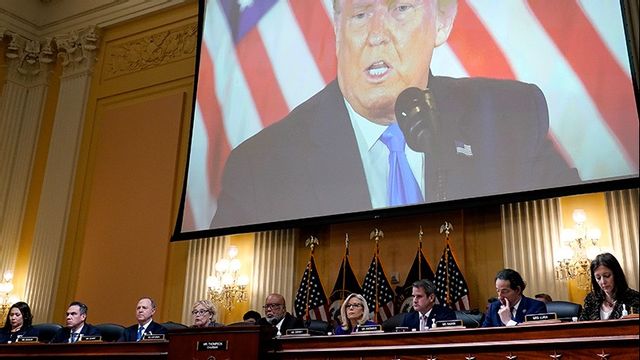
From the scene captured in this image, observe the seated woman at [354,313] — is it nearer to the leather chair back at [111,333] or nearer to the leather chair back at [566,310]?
the leather chair back at [566,310]

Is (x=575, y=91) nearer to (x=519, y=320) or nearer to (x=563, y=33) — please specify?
(x=563, y=33)

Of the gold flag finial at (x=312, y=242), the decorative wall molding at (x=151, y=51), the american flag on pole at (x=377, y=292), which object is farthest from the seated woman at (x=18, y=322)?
the decorative wall molding at (x=151, y=51)

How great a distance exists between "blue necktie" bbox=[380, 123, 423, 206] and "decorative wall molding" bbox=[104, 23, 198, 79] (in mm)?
3747

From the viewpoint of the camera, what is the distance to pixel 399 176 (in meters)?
6.86

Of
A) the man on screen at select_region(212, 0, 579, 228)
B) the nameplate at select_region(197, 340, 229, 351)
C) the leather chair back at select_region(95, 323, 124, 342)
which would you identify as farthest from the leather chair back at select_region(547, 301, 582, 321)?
the leather chair back at select_region(95, 323, 124, 342)

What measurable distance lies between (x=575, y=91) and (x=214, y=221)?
158 inches

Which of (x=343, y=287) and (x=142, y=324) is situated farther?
(x=343, y=287)

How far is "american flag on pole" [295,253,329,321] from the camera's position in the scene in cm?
734

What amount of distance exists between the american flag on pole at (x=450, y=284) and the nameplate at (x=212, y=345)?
8.40 feet

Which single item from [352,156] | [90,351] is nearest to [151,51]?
[352,156]

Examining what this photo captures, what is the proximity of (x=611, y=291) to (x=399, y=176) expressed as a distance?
2.71m

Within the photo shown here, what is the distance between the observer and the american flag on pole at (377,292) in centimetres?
696

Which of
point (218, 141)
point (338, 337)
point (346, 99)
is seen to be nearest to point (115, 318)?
point (218, 141)

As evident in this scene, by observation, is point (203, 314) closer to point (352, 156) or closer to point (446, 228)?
point (352, 156)
